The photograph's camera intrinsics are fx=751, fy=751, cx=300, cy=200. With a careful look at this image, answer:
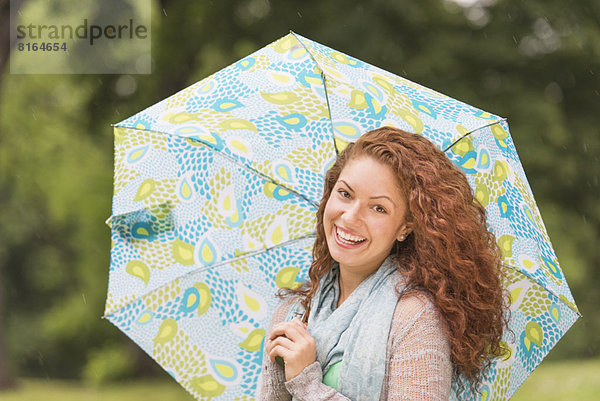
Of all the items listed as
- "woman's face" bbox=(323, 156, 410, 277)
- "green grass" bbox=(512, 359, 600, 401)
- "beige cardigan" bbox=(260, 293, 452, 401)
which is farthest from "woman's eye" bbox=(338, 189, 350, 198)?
"green grass" bbox=(512, 359, 600, 401)

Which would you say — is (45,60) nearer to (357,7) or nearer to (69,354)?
(357,7)

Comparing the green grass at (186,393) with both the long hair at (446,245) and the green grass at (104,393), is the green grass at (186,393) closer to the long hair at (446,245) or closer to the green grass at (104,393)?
the green grass at (104,393)

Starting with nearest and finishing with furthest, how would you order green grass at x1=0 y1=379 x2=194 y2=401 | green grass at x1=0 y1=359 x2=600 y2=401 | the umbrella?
the umbrella, green grass at x1=0 y1=359 x2=600 y2=401, green grass at x1=0 y1=379 x2=194 y2=401

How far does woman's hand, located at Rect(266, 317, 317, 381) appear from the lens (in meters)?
2.28

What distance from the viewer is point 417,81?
10.9 m

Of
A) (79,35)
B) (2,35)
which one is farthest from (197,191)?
(79,35)

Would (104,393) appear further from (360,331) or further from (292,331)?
(360,331)

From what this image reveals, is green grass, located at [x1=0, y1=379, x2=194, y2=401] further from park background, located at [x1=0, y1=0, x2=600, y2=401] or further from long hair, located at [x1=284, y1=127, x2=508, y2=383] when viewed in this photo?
long hair, located at [x1=284, y1=127, x2=508, y2=383]

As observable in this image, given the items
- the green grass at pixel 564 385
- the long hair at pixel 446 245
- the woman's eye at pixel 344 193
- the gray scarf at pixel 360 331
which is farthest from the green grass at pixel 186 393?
the woman's eye at pixel 344 193

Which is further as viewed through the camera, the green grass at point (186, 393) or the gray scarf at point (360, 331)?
the green grass at point (186, 393)

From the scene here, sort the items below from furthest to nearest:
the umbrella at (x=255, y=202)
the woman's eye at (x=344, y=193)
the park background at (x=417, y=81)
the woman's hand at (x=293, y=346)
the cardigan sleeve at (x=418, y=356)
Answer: the park background at (x=417, y=81) < the umbrella at (x=255, y=202) < the woman's eye at (x=344, y=193) < the woman's hand at (x=293, y=346) < the cardigan sleeve at (x=418, y=356)

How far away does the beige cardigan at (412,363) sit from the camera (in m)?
2.12

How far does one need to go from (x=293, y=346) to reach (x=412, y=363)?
38 centimetres

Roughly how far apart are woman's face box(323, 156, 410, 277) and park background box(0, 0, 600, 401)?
6.90m
